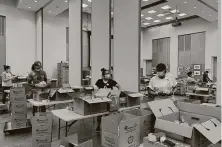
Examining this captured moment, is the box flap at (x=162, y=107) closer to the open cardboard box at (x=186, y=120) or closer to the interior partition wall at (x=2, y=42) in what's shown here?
the open cardboard box at (x=186, y=120)

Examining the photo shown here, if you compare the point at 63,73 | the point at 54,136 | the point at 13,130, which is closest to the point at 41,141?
the point at 54,136

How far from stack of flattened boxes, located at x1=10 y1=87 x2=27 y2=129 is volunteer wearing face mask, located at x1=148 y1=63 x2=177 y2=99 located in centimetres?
257

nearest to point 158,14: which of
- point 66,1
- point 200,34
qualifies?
point 200,34

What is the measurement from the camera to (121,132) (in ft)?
5.91

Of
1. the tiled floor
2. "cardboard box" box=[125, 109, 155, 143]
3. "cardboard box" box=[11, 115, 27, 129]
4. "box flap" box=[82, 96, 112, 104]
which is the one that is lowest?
the tiled floor

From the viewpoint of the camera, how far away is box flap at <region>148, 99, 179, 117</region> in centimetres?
196

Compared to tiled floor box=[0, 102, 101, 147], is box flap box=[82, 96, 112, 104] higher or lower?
higher

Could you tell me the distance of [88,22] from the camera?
5918 mm

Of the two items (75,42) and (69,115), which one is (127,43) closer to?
(69,115)

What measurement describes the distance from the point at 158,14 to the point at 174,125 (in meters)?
3.55

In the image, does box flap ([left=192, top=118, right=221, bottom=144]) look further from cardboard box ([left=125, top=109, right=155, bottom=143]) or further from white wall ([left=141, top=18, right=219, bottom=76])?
white wall ([left=141, top=18, right=219, bottom=76])

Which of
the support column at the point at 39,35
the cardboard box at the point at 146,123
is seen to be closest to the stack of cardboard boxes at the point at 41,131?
the cardboard box at the point at 146,123

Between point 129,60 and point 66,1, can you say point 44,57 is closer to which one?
point 66,1

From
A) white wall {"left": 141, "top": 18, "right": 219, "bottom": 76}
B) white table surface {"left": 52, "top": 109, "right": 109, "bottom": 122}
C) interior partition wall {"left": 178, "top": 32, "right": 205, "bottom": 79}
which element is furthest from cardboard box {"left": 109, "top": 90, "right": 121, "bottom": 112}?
interior partition wall {"left": 178, "top": 32, "right": 205, "bottom": 79}
